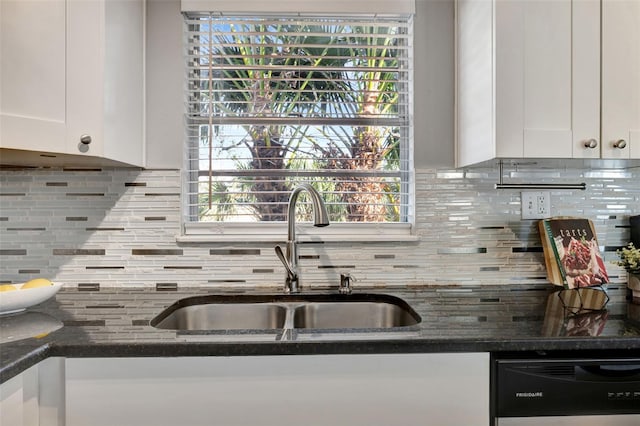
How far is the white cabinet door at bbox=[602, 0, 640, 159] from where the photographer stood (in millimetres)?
1318

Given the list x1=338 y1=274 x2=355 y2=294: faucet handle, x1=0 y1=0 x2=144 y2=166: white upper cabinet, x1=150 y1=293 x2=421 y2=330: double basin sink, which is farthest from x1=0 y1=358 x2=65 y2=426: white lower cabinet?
x1=338 y1=274 x2=355 y2=294: faucet handle

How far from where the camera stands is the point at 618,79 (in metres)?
1.32

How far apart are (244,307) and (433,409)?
0.73 meters

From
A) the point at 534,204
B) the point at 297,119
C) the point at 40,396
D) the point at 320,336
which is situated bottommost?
the point at 40,396

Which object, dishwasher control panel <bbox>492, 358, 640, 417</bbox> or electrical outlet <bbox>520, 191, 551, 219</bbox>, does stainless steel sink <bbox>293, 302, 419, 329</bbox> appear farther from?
electrical outlet <bbox>520, 191, 551, 219</bbox>

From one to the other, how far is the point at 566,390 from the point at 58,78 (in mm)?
1605

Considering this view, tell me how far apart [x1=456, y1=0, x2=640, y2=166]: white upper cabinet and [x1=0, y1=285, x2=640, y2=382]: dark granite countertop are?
50 cm

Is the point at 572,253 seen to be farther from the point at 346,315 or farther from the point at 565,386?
the point at 346,315

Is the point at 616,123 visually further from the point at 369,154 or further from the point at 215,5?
the point at 215,5

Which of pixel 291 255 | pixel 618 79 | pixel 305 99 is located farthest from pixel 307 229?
pixel 618 79

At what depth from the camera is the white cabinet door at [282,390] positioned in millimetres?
993

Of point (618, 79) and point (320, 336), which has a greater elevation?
point (618, 79)

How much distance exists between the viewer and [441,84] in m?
1.65

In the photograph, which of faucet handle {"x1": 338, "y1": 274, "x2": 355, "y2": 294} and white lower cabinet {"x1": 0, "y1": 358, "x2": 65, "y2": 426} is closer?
white lower cabinet {"x1": 0, "y1": 358, "x2": 65, "y2": 426}
